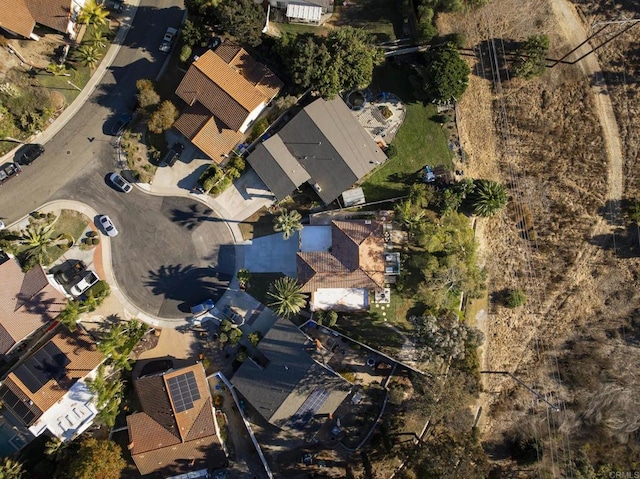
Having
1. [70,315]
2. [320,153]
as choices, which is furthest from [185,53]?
[70,315]

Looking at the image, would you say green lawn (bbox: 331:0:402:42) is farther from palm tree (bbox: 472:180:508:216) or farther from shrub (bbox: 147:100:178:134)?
shrub (bbox: 147:100:178:134)

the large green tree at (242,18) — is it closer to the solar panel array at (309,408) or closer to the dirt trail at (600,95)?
the dirt trail at (600,95)

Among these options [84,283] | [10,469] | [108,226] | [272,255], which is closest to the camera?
[10,469]

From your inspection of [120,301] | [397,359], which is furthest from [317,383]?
[120,301]

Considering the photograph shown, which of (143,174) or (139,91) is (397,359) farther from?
(139,91)

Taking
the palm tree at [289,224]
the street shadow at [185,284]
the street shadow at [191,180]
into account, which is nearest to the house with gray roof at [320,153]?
the palm tree at [289,224]

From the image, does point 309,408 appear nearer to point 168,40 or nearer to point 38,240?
point 38,240
